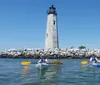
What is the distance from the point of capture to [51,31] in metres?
86.1

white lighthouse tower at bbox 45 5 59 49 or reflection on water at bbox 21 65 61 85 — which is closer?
reflection on water at bbox 21 65 61 85

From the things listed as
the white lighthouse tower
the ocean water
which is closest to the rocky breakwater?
the white lighthouse tower

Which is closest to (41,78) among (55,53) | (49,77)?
(49,77)

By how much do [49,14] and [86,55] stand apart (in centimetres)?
2536

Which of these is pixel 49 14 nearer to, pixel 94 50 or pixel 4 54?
pixel 94 50

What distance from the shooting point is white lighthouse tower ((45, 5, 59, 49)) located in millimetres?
86188

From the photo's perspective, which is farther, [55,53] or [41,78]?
[55,53]

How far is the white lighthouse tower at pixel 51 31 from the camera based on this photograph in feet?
283

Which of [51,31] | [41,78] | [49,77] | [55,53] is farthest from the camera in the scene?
[55,53]

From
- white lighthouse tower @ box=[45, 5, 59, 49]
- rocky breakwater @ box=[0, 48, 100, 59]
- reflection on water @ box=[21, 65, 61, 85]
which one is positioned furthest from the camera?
rocky breakwater @ box=[0, 48, 100, 59]

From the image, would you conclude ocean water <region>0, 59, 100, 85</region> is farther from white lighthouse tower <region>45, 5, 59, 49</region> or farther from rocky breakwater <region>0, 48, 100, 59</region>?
rocky breakwater <region>0, 48, 100, 59</region>

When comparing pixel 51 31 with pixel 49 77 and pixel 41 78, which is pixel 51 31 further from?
pixel 41 78

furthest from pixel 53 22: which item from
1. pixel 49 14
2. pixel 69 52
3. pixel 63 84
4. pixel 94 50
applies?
pixel 63 84

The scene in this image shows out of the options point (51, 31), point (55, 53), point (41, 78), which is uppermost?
point (51, 31)
